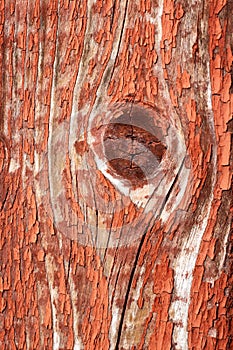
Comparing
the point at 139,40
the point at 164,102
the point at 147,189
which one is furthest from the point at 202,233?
the point at 139,40

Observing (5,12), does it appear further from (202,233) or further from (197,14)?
(202,233)

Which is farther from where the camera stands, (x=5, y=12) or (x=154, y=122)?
(x=5, y=12)

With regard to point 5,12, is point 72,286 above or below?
below

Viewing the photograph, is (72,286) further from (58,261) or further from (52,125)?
(52,125)

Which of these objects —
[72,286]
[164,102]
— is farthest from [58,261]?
[164,102]

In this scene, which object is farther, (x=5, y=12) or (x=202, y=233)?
(x=5, y=12)

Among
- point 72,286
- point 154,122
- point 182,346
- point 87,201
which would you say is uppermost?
point 154,122
